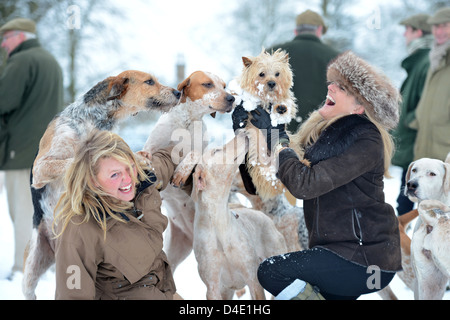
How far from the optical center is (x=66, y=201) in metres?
2.36

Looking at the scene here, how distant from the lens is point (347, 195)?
98.1 inches

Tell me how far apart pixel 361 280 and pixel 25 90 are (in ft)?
11.2

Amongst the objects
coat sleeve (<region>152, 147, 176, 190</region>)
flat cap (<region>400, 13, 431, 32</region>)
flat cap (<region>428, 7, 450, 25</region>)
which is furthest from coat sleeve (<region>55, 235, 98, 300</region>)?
flat cap (<region>400, 13, 431, 32</region>)

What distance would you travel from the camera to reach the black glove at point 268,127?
2678 millimetres

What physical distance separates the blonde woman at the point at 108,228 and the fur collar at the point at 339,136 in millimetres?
853

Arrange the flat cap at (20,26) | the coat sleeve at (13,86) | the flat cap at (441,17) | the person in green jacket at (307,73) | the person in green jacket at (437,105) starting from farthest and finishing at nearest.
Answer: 1. the flat cap at (20,26)
2. the flat cap at (441,17)
3. the coat sleeve at (13,86)
4. the person in green jacket at (437,105)
5. the person in green jacket at (307,73)

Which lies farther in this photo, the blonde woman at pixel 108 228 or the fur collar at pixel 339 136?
the fur collar at pixel 339 136

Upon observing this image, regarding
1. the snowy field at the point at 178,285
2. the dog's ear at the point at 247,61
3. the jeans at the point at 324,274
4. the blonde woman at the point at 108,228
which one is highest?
the dog's ear at the point at 247,61

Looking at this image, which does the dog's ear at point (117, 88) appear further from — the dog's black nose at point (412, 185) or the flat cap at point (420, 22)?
the flat cap at point (420, 22)

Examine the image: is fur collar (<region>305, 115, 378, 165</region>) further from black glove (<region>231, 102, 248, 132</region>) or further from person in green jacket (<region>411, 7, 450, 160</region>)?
person in green jacket (<region>411, 7, 450, 160</region>)

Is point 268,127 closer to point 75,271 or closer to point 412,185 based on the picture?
point 412,185

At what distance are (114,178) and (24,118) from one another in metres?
2.65

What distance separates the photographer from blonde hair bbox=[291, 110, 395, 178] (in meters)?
2.57

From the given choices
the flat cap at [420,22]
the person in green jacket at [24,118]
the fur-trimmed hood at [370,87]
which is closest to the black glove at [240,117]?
the fur-trimmed hood at [370,87]
